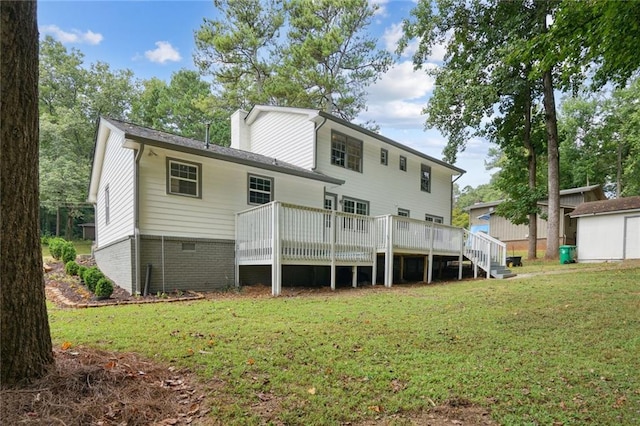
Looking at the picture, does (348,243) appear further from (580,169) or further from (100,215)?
(580,169)

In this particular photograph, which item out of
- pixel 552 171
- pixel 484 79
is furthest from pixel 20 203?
pixel 552 171

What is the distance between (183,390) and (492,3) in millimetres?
20995

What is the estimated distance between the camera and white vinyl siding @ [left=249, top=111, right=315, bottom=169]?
13406 mm

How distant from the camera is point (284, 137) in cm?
1449

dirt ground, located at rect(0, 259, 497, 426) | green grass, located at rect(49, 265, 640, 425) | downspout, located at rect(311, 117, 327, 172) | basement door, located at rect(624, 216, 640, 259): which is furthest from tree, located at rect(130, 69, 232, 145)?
dirt ground, located at rect(0, 259, 497, 426)

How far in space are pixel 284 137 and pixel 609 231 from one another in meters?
16.3

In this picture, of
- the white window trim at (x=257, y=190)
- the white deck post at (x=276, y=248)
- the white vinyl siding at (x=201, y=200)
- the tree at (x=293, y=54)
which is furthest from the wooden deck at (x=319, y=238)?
the tree at (x=293, y=54)

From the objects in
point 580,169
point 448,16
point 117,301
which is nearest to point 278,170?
point 117,301

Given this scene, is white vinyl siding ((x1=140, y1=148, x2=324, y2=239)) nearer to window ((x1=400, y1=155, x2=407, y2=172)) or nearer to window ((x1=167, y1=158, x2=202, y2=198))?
window ((x1=167, y1=158, x2=202, y2=198))

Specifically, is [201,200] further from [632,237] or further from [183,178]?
[632,237]

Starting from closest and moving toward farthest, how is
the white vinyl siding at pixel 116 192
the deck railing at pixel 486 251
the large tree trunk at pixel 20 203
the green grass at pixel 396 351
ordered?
the large tree trunk at pixel 20 203
the green grass at pixel 396 351
the white vinyl siding at pixel 116 192
the deck railing at pixel 486 251

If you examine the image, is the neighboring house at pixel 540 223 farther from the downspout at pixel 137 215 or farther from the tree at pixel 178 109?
the tree at pixel 178 109

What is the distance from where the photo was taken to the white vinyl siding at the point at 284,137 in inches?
528

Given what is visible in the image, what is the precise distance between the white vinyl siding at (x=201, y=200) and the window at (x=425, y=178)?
897 centimetres
